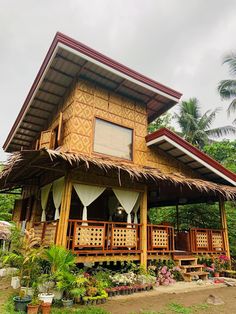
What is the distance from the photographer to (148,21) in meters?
11.3

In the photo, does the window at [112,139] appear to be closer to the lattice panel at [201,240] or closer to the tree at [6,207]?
the lattice panel at [201,240]

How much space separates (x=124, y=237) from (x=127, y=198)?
1267 millimetres

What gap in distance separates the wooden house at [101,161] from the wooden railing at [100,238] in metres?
0.03

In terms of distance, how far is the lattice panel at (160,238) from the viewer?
8312mm

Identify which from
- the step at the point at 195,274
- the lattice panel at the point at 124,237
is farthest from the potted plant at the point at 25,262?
the step at the point at 195,274

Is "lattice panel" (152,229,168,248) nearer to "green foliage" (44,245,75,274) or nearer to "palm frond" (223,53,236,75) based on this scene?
"green foliage" (44,245,75,274)

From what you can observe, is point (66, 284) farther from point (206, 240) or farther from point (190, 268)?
point (206, 240)

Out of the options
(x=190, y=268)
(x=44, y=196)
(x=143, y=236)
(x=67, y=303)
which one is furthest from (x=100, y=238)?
(x=190, y=268)

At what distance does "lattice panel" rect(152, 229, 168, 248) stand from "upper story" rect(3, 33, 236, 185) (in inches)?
89.9

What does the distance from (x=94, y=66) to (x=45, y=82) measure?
182 cm

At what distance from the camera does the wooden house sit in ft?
22.9

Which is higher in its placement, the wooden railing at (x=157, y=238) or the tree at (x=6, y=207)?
the tree at (x=6, y=207)

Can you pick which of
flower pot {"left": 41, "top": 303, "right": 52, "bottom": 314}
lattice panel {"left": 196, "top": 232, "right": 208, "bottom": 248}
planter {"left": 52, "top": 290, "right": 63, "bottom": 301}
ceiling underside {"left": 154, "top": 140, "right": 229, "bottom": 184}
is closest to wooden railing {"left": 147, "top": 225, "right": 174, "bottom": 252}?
lattice panel {"left": 196, "top": 232, "right": 208, "bottom": 248}

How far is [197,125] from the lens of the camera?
882 inches
